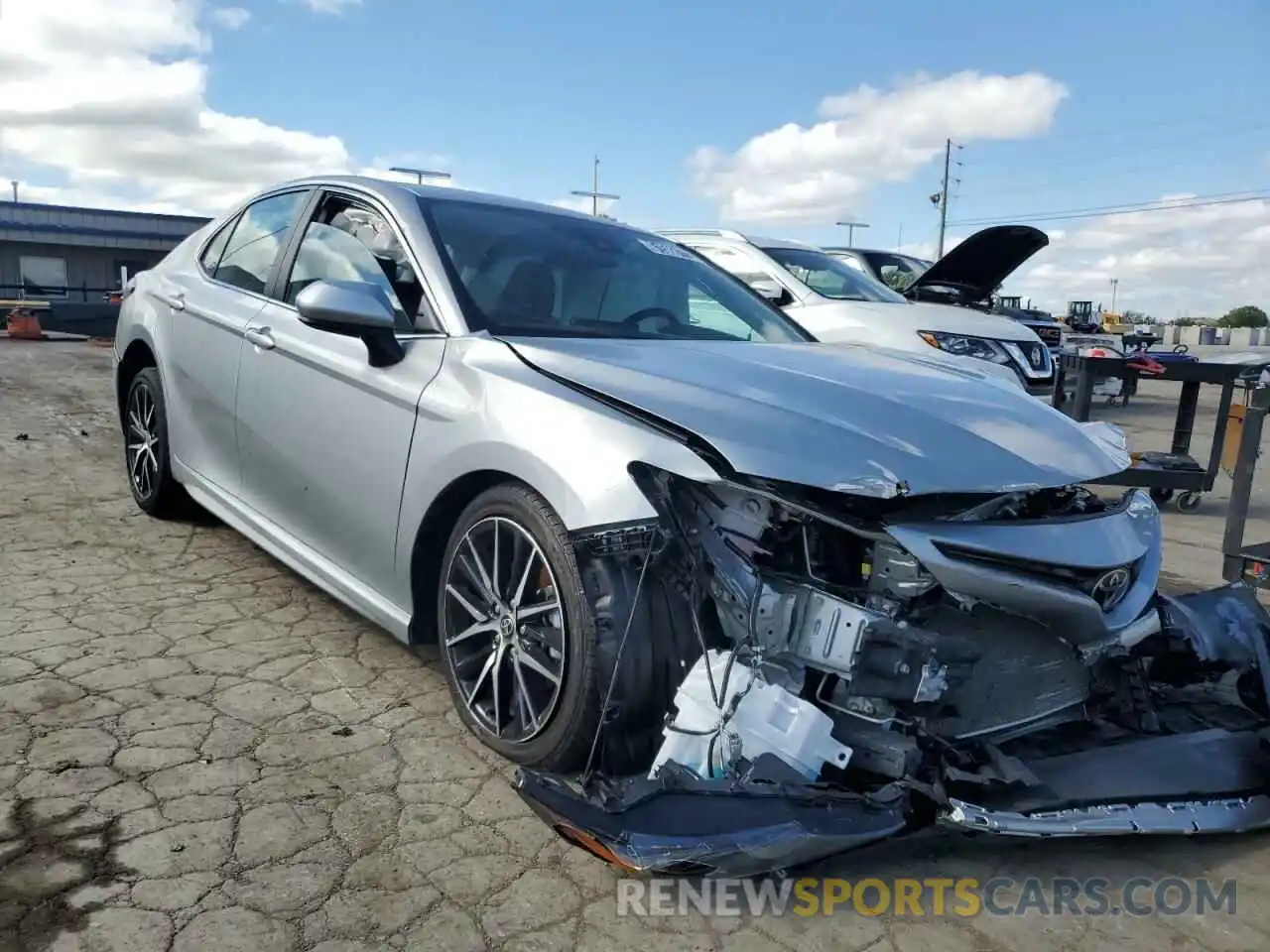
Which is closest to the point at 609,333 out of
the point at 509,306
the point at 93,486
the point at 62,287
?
the point at 509,306

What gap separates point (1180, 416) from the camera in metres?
7.59

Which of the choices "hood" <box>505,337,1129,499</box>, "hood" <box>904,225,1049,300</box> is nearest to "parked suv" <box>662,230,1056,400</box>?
"hood" <box>904,225,1049,300</box>

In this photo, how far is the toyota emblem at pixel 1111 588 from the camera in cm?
253

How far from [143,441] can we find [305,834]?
3232mm

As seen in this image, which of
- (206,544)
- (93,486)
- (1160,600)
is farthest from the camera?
(93,486)

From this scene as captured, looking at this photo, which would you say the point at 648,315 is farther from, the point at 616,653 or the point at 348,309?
the point at 616,653

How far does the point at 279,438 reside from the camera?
3.64m

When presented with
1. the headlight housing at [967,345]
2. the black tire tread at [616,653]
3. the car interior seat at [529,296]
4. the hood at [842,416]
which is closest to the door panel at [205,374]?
the car interior seat at [529,296]

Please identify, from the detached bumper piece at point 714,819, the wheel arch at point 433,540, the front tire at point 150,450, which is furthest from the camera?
the front tire at point 150,450

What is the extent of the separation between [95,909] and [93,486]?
177 inches

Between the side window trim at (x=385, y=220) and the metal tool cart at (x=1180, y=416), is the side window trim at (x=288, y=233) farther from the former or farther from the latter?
the metal tool cart at (x=1180, y=416)

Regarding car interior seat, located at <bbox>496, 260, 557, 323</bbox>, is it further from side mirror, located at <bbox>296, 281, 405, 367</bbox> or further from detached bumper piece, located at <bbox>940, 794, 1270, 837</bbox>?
detached bumper piece, located at <bbox>940, 794, 1270, 837</bbox>

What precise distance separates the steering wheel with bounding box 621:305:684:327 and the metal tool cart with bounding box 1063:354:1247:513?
3.14 m

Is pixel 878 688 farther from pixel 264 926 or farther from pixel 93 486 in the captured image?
pixel 93 486
